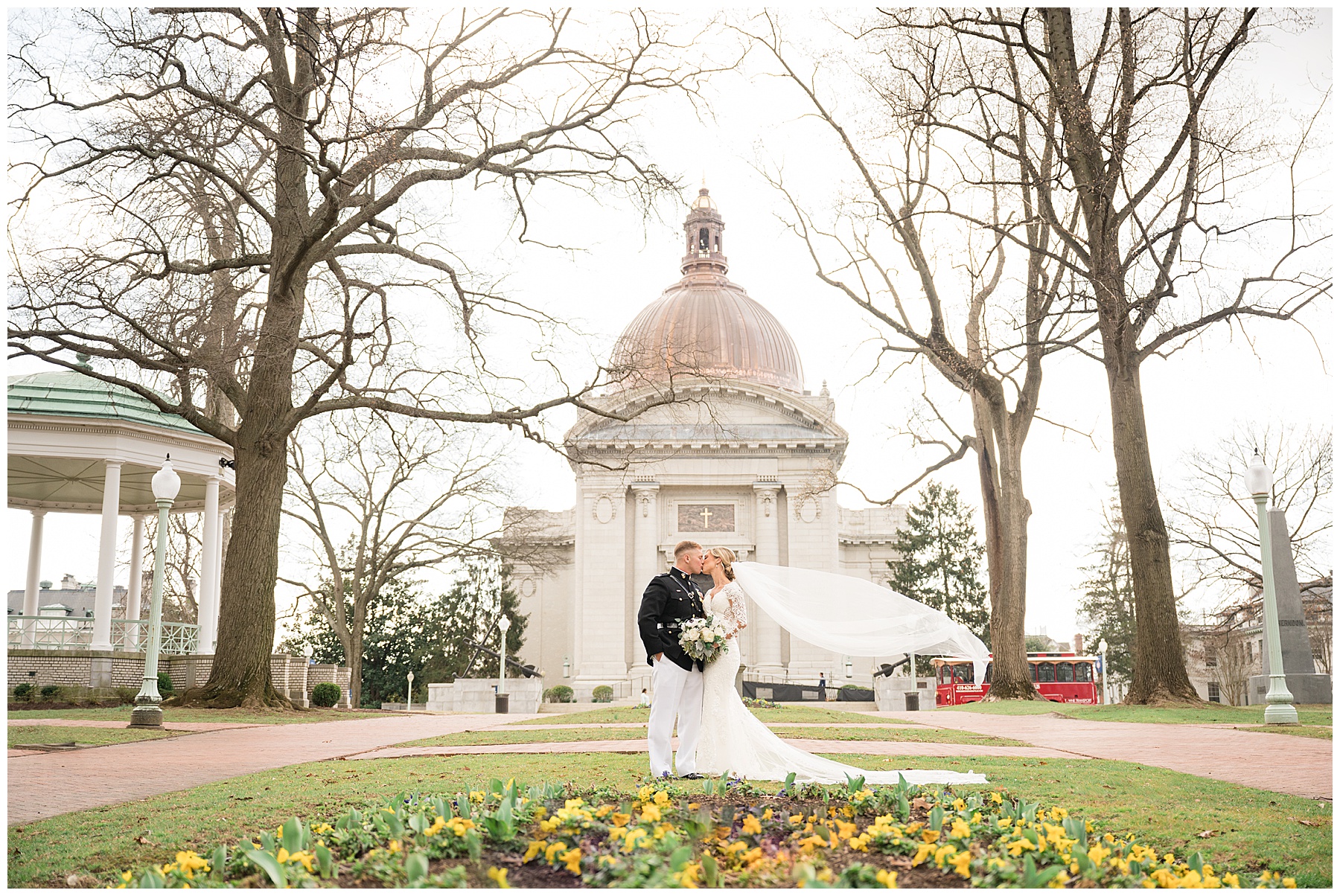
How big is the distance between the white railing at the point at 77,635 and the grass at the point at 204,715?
20.9ft

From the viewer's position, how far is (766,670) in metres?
50.5

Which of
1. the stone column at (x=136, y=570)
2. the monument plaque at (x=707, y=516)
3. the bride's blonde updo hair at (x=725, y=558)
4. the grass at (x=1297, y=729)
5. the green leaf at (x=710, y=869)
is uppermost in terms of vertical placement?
the monument plaque at (x=707, y=516)

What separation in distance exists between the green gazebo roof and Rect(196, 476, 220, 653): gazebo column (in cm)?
206

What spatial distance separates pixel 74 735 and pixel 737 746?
9.98m

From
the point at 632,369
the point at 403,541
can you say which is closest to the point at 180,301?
the point at 632,369

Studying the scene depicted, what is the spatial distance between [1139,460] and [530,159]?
12.9 m

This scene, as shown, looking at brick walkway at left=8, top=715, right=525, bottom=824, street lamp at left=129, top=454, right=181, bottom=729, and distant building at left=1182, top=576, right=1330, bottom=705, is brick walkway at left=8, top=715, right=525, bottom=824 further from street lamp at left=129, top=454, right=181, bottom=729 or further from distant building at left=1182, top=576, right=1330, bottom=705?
distant building at left=1182, top=576, right=1330, bottom=705

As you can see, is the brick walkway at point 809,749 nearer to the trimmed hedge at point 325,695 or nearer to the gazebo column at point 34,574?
the trimmed hedge at point 325,695

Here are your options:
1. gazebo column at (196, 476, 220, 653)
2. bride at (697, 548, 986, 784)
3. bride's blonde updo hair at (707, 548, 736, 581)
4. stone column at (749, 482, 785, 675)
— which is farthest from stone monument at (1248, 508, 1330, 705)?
stone column at (749, 482, 785, 675)

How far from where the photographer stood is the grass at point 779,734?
1438 centimetres

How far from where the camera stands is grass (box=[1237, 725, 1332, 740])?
1339 cm

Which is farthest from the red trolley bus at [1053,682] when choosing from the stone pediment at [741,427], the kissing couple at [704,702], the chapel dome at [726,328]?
the kissing couple at [704,702]

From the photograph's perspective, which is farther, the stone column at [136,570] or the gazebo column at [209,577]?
the stone column at [136,570]

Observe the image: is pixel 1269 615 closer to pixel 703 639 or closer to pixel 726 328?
pixel 703 639
